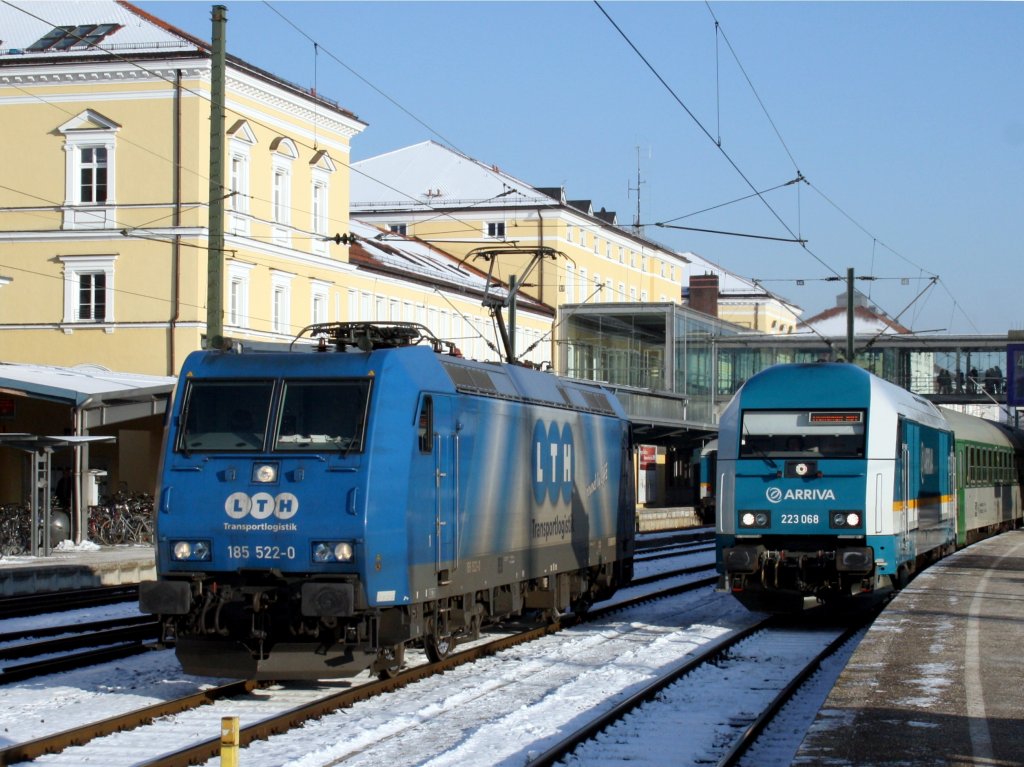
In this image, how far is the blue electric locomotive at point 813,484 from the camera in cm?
1786

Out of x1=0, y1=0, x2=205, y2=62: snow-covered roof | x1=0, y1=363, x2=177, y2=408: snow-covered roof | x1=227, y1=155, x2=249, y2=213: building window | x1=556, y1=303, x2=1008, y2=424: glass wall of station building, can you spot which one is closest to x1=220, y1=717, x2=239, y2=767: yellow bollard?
x1=0, y1=363, x2=177, y2=408: snow-covered roof

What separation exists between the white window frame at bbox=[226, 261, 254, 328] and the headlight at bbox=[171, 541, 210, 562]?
32576mm

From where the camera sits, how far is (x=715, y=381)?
79.4 m

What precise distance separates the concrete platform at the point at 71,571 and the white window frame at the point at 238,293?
1624cm

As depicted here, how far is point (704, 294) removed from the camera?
92438mm

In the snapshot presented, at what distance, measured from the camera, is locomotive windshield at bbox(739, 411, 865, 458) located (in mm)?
18078

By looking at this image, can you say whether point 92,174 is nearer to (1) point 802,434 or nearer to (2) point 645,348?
(1) point 802,434

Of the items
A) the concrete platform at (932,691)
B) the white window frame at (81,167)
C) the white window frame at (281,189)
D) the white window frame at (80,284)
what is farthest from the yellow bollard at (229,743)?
the white window frame at (281,189)

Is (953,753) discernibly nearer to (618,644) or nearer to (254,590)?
(254,590)

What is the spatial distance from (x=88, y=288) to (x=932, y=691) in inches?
1536

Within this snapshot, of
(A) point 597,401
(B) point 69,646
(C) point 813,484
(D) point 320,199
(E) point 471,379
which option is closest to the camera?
(E) point 471,379

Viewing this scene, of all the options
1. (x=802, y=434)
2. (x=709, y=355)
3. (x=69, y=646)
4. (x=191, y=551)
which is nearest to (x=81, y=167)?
(x=69, y=646)

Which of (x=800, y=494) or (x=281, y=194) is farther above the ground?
(x=281, y=194)

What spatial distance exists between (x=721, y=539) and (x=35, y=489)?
45.6 ft
